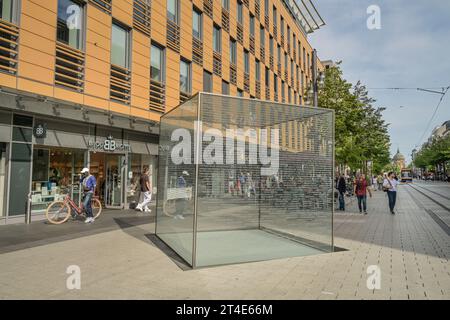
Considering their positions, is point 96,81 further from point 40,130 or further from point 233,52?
point 233,52

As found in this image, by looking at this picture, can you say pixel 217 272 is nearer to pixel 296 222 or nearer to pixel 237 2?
pixel 296 222

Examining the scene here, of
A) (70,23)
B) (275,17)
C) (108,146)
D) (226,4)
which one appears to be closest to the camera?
(70,23)

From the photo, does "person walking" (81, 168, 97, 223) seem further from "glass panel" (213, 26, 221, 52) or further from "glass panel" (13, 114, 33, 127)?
"glass panel" (213, 26, 221, 52)

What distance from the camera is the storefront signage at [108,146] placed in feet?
45.0

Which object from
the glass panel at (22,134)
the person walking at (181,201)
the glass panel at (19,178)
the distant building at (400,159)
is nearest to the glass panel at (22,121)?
the glass panel at (22,134)

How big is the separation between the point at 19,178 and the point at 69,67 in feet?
13.9

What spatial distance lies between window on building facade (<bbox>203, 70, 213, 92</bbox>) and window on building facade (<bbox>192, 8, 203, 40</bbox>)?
2.07 m

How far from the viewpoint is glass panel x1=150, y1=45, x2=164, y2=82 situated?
54.6 ft

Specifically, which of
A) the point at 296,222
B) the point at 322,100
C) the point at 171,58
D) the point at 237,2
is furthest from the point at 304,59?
the point at 296,222

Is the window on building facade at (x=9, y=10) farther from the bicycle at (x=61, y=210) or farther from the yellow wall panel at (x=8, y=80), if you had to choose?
the bicycle at (x=61, y=210)

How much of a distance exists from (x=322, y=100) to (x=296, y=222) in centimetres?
1501

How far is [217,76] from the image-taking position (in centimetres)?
2197

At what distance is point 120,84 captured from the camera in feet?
47.6

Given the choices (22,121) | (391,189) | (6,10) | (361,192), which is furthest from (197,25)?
(391,189)
